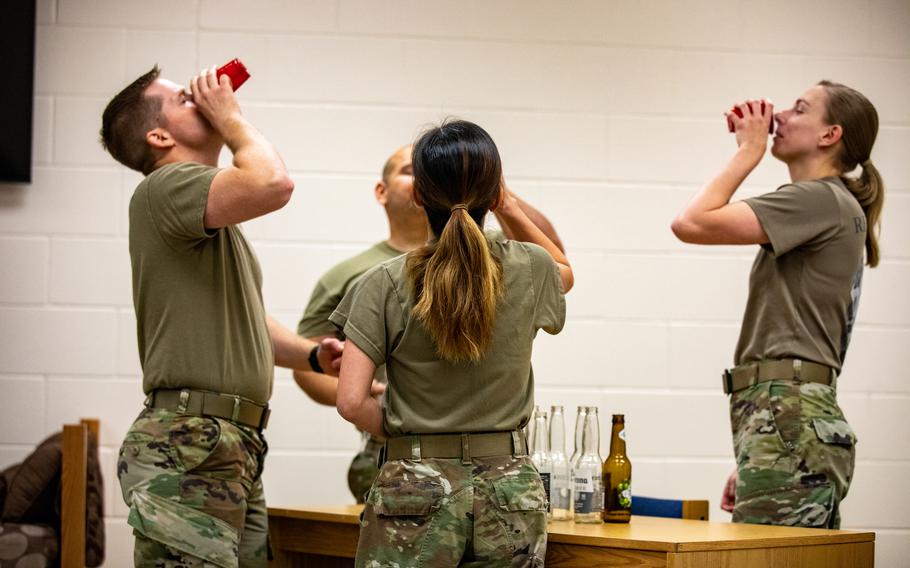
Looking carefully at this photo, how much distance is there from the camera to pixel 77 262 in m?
3.98

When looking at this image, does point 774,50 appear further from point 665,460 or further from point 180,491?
point 180,491

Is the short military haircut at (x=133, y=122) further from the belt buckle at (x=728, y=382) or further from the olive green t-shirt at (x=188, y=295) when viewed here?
the belt buckle at (x=728, y=382)

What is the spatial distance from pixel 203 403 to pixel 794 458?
1.36 meters

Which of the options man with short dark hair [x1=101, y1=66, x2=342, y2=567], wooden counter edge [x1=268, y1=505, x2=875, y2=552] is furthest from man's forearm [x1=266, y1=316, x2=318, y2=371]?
wooden counter edge [x1=268, y1=505, x2=875, y2=552]

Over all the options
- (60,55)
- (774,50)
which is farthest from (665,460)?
(60,55)

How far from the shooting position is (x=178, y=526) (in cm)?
210

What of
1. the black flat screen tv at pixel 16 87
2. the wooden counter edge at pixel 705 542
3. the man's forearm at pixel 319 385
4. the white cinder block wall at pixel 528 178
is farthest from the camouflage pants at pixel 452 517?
the black flat screen tv at pixel 16 87

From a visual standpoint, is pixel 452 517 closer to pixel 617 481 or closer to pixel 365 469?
pixel 617 481

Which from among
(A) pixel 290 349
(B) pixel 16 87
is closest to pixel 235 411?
(A) pixel 290 349

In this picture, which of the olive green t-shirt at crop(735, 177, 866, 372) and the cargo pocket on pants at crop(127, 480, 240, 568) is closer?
the cargo pocket on pants at crop(127, 480, 240, 568)

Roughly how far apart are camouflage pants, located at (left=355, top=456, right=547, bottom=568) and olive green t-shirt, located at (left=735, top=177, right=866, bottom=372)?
1008 mm

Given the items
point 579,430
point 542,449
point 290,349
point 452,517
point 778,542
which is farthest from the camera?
point 290,349

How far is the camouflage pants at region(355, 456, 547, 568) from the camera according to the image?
1867 millimetres

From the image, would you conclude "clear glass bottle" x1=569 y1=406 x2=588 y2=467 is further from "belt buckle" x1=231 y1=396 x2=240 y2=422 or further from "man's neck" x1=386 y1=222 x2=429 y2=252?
"man's neck" x1=386 y1=222 x2=429 y2=252
